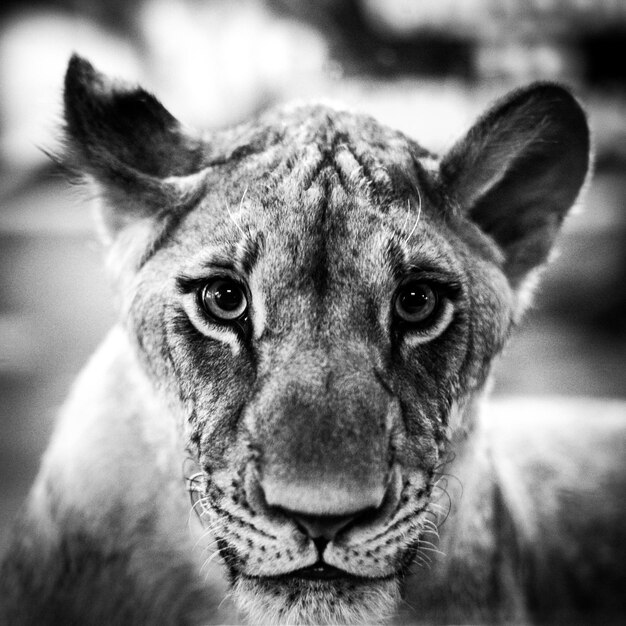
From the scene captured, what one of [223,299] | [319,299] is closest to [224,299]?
[223,299]

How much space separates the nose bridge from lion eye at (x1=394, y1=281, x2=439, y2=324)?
0.11 m

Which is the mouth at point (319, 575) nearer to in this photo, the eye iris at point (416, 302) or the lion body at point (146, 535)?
the lion body at point (146, 535)

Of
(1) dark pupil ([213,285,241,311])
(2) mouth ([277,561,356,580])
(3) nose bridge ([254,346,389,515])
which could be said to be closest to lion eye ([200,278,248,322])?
(1) dark pupil ([213,285,241,311])

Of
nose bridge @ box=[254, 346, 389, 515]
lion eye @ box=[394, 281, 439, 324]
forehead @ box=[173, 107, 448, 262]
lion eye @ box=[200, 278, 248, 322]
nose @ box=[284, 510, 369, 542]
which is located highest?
forehead @ box=[173, 107, 448, 262]

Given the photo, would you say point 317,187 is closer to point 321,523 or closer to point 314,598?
point 321,523

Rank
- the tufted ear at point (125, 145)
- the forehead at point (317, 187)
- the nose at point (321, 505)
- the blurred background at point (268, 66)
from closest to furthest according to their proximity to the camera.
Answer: the nose at point (321, 505) → the forehead at point (317, 187) → the tufted ear at point (125, 145) → the blurred background at point (268, 66)

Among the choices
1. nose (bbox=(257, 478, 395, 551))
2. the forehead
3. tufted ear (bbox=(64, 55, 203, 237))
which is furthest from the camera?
tufted ear (bbox=(64, 55, 203, 237))

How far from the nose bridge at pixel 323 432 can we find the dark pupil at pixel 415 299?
115mm

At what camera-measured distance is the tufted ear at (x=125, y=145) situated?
112 cm

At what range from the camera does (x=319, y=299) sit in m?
0.98

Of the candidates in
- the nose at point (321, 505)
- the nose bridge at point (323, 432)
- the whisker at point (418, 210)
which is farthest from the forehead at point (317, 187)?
the nose at point (321, 505)

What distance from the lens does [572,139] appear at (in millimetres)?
1210

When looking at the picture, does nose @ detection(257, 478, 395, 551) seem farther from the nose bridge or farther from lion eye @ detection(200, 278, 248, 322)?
lion eye @ detection(200, 278, 248, 322)

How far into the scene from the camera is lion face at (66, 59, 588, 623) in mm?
928
